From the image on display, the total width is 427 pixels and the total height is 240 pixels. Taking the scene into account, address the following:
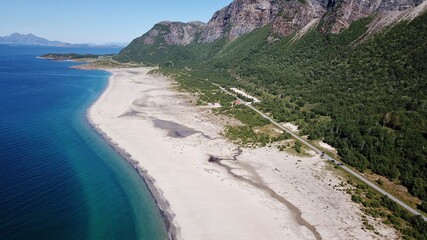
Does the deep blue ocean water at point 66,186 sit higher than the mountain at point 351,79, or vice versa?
the mountain at point 351,79

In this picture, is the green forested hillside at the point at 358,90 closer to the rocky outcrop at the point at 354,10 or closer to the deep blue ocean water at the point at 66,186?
the rocky outcrop at the point at 354,10

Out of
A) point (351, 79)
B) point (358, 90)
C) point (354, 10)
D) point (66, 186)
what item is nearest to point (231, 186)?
point (66, 186)

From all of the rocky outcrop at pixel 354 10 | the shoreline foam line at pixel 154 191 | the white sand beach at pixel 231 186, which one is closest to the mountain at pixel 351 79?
the rocky outcrop at pixel 354 10

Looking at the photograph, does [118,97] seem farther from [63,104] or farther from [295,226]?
[295,226]

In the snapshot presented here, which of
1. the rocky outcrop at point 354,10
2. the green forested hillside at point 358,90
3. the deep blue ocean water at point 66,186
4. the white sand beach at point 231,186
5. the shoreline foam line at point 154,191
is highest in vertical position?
the rocky outcrop at point 354,10

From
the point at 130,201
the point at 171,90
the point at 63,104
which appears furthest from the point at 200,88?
the point at 130,201

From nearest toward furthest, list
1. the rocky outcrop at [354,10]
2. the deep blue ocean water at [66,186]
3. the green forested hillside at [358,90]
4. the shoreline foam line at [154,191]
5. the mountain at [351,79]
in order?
the shoreline foam line at [154,191]
the deep blue ocean water at [66,186]
the green forested hillside at [358,90]
the mountain at [351,79]
the rocky outcrop at [354,10]

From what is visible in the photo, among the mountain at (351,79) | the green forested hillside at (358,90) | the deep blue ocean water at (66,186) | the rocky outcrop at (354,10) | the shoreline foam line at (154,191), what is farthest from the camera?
the rocky outcrop at (354,10)
